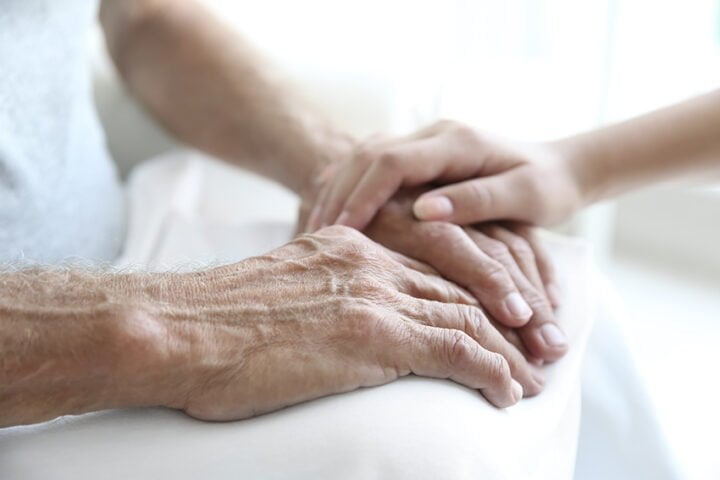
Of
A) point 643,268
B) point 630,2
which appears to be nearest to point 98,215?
point 630,2

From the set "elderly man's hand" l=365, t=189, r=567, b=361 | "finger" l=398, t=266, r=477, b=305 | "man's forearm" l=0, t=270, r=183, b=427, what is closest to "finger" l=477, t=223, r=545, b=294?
"elderly man's hand" l=365, t=189, r=567, b=361

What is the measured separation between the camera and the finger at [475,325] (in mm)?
851

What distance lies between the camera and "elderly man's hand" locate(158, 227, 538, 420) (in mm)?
746

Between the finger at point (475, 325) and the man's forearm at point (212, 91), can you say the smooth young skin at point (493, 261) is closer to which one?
the finger at point (475, 325)

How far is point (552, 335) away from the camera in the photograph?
3.10 feet

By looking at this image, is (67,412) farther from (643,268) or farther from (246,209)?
(643,268)

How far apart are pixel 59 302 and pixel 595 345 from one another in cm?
66

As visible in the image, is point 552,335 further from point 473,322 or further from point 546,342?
point 473,322

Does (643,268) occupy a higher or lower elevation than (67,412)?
lower

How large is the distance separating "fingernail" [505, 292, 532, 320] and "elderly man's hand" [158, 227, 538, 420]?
0.06m

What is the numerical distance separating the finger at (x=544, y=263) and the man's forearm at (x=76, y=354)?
49 centimetres

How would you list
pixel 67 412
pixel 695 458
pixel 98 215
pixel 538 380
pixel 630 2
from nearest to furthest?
pixel 67 412
pixel 538 380
pixel 98 215
pixel 695 458
pixel 630 2

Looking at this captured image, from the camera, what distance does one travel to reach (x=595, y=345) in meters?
1.08

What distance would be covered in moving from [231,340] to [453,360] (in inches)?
8.2
